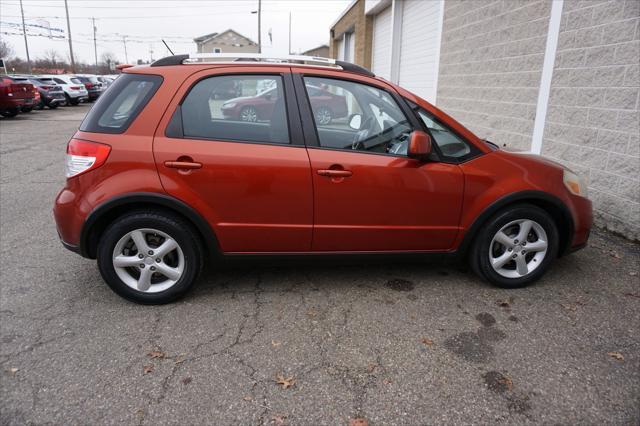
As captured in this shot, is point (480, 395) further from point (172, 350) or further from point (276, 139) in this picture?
point (276, 139)

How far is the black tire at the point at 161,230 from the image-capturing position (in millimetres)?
3268

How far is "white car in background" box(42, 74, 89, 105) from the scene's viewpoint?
26.4 m

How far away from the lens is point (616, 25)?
192 inches

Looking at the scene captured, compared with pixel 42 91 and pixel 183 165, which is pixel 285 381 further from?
pixel 42 91

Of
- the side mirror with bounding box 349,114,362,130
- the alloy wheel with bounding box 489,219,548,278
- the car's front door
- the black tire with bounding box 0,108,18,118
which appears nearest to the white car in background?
the black tire with bounding box 0,108,18,118

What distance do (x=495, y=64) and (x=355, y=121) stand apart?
4.65 metres

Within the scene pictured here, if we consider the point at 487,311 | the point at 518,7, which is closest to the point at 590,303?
the point at 487,311

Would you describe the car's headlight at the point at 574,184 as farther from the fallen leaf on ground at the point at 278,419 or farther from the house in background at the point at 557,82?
the fallen leaf on ground at the point at 278,419

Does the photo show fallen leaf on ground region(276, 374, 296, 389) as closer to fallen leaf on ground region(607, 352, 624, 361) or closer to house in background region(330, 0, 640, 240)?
fallen leaf on ground region(607, 352, 624, 361)

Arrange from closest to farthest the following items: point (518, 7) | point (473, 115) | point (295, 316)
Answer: point (295, 316), point (518, 7), point (473, 115)

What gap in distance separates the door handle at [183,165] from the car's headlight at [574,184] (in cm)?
288

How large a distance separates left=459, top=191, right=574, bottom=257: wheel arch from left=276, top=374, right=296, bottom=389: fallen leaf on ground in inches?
69.9

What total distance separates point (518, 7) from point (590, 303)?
477cm

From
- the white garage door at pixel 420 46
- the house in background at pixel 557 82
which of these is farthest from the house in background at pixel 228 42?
the house in background at pixel 557 82
